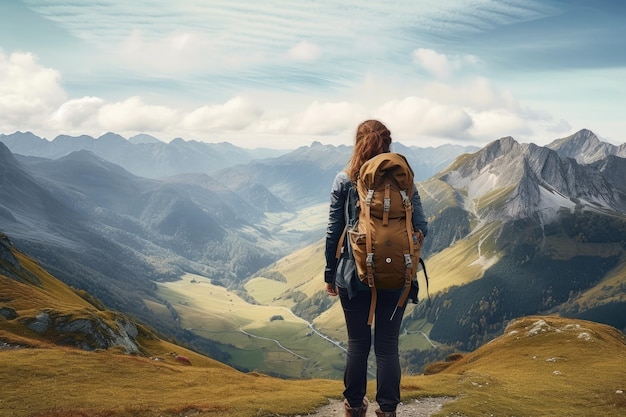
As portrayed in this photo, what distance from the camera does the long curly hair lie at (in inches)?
535

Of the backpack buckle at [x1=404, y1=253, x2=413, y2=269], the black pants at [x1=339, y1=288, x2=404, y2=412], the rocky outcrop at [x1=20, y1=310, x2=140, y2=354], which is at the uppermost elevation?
the backpack buckle at [x1=404, y1=253, x2=413, y2=269]

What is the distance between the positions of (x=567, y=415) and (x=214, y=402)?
74.3 ft

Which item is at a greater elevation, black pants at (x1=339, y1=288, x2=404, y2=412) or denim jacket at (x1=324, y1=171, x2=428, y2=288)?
denim jacket at (x1=324, y1=171, x2=428, y2=288)

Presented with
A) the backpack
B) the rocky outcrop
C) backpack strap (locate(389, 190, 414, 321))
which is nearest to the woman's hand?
the backpack

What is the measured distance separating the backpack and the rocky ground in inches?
591

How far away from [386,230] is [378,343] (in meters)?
3.93

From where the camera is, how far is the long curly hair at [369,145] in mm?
13578

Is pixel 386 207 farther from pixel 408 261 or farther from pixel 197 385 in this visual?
pixel 197 385

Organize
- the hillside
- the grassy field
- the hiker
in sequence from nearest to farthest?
the hiker < the grassy field < the hillside

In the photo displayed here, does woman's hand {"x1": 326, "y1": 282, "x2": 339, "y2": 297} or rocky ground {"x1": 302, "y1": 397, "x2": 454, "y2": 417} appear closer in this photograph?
woman's hand {"x1": 326, "y1": 282, "x2": 339, "y2": 297}

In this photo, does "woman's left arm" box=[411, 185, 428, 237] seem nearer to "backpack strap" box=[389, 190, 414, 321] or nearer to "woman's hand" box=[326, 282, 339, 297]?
"backpack strap" box=[389, 190, 414, 321]

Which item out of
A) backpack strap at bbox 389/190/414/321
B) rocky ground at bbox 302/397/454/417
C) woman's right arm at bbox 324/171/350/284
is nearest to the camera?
backpack strap at bbox 389/190/414/321

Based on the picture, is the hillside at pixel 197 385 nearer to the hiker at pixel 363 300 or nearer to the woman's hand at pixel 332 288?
the hiker at pixel 363 300

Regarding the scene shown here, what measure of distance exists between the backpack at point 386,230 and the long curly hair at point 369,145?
0.73 m
